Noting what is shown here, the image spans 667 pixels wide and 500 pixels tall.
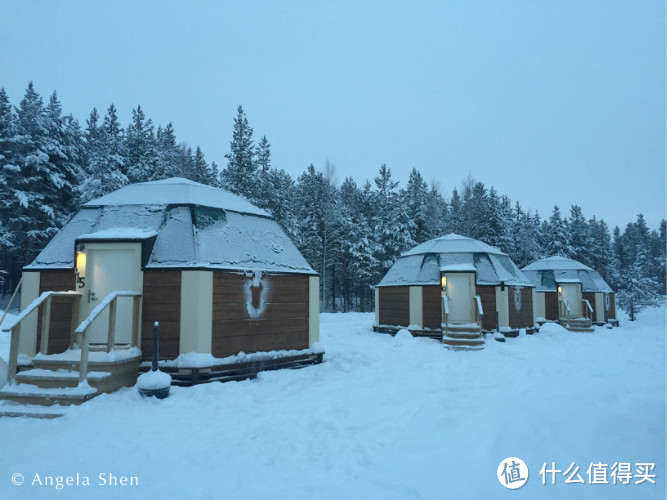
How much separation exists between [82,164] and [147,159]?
4672 millimetres

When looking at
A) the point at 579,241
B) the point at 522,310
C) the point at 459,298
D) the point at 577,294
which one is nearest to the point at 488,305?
A: the point at 459,298

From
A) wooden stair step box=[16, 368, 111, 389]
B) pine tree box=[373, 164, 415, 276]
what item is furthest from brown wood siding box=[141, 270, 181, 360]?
pine tree box=[373, 164, 415, 276]

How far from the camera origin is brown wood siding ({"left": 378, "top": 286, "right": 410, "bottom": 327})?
650 inches

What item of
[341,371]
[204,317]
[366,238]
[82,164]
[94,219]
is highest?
[82,164]

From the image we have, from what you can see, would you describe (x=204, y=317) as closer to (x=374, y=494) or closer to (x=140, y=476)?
(x=140, y=476)

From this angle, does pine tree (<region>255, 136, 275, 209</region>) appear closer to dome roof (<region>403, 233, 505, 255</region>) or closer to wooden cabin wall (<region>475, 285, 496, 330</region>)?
dome roof (<region>403, 233, 505, 255</region>)

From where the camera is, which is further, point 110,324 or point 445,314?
point 445,314

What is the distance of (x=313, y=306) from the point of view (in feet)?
34.3

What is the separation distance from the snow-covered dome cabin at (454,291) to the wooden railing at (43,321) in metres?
11.4

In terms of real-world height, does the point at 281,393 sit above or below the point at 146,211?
below

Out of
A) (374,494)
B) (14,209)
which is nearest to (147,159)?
(14,209)

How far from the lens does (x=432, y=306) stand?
15766mm

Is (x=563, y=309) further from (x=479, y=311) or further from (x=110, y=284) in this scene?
(x=110, y=284)

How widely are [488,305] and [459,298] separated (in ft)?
4.02
